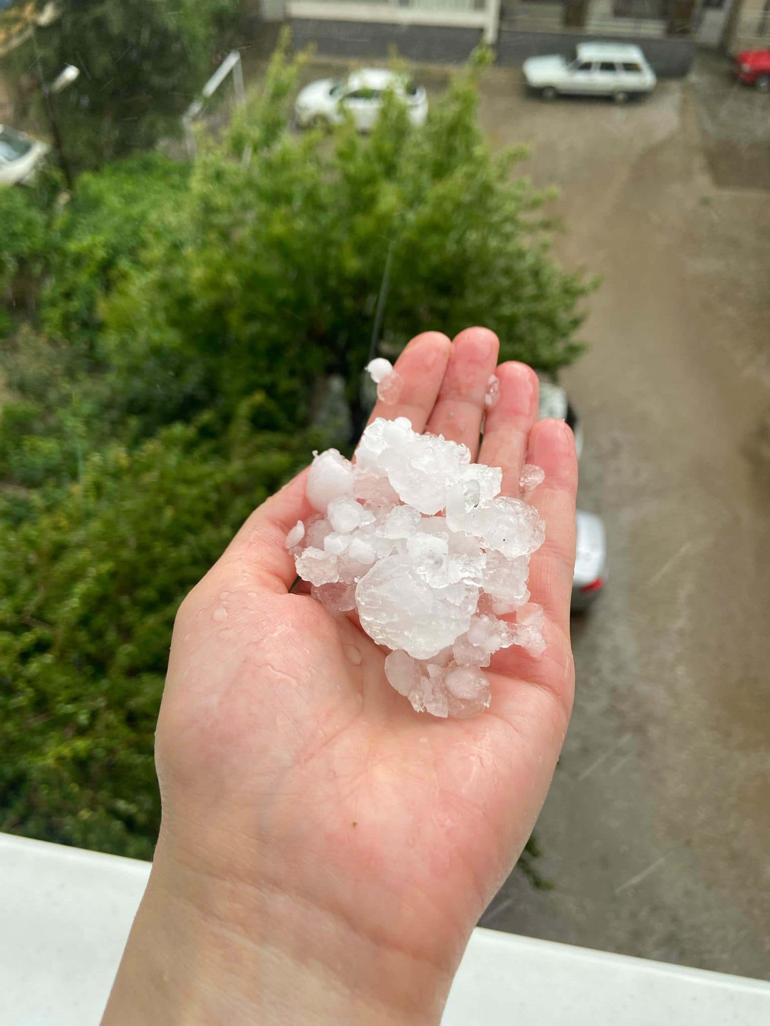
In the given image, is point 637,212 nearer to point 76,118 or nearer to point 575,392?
point 575,392

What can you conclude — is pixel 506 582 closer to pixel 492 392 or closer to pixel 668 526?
pixel 492 392

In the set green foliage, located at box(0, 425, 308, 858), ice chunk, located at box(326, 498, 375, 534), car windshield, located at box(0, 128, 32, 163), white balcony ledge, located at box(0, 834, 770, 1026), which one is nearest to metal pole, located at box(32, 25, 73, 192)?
car windshield, located at box(0, 128, 32, 163)

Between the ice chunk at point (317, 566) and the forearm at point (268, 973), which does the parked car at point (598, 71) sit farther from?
the forearm at point (268, 973)

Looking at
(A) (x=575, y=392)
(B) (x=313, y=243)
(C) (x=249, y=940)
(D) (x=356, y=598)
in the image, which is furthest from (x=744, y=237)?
(C) (x=249, y=940)

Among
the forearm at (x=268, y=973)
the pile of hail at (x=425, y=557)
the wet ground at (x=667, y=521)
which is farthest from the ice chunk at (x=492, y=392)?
the wet ground at (x=667, y=521)

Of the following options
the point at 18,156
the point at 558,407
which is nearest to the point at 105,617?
the point at 558,407
